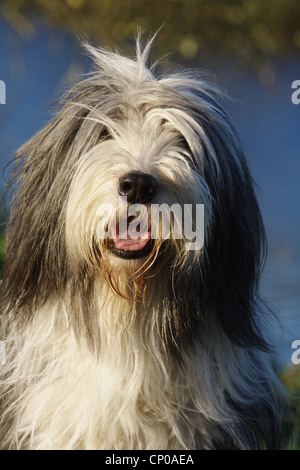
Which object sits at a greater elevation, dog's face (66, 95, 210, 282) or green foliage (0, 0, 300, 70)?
green foliage (0, 0, 300, 70)

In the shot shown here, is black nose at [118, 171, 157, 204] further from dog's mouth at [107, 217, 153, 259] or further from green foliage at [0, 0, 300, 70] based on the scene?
green foliage at [0, 0, 300, 70]

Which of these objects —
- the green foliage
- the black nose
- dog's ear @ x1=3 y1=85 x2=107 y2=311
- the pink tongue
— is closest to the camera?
the black nose

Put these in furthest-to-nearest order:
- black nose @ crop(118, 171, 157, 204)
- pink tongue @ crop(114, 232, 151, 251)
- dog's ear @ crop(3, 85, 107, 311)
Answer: dog's ear @ crop(3, 85, 107, 311)
pink tongue @ crop(114, 232, 151, 251)
black nose @ crop(118, 171, 157, 204)

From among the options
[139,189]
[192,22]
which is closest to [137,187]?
[139,189]

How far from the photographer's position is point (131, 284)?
213cm

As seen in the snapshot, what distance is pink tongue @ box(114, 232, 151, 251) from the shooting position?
6.69 feet

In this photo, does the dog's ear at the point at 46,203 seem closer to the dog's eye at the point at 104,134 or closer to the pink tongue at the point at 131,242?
the dog's eye at the point at 104,134

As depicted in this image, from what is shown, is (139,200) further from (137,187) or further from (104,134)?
(104,134)

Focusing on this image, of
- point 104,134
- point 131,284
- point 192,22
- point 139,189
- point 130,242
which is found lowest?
point 131,284

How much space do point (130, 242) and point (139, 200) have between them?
153 mm

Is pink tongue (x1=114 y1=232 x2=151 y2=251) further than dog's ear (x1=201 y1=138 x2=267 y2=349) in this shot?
No

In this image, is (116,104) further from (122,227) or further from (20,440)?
(20,440)

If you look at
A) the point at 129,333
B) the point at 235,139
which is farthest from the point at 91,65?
the point at 129,333

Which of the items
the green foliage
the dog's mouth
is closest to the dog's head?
the dog's mouth
